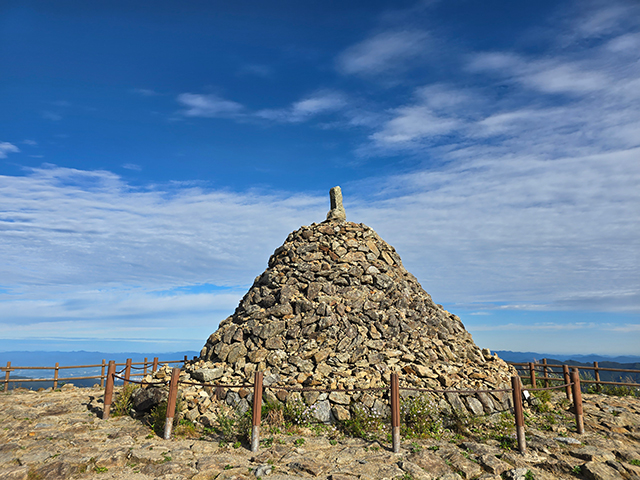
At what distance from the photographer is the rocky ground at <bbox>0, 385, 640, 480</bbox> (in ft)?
27.1

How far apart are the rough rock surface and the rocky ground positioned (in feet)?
5.72

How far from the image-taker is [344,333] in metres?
13.9

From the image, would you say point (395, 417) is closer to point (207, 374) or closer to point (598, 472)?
point (598, 472)

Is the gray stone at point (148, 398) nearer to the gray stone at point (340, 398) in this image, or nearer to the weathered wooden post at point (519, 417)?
the gray stone at point (340, 398)

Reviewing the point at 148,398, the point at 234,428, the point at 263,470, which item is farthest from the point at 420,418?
the point at 148,398

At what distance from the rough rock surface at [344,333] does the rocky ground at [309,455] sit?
1.74m

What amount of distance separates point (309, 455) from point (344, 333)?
5048 mm

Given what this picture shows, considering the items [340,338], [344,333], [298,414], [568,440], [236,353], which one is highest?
[344,333]

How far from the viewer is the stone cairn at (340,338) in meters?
11.9

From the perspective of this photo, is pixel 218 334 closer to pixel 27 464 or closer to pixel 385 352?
pixel 385 352

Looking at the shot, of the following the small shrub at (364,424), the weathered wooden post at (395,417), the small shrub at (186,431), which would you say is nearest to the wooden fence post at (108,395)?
the small shrub at (186,431)

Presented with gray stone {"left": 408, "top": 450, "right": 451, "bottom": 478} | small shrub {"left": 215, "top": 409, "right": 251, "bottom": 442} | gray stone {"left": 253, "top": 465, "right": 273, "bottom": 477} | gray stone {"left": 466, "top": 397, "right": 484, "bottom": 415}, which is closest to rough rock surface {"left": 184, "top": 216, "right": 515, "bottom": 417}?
gray stone {"left": 466, "top": 397, "right": 484, "bottom": 415}

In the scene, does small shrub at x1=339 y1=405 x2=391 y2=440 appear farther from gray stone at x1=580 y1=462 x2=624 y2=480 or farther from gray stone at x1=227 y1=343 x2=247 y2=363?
gray stone at x1=580 y1=462 x2=624 y2=480

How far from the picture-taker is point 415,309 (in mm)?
15828
